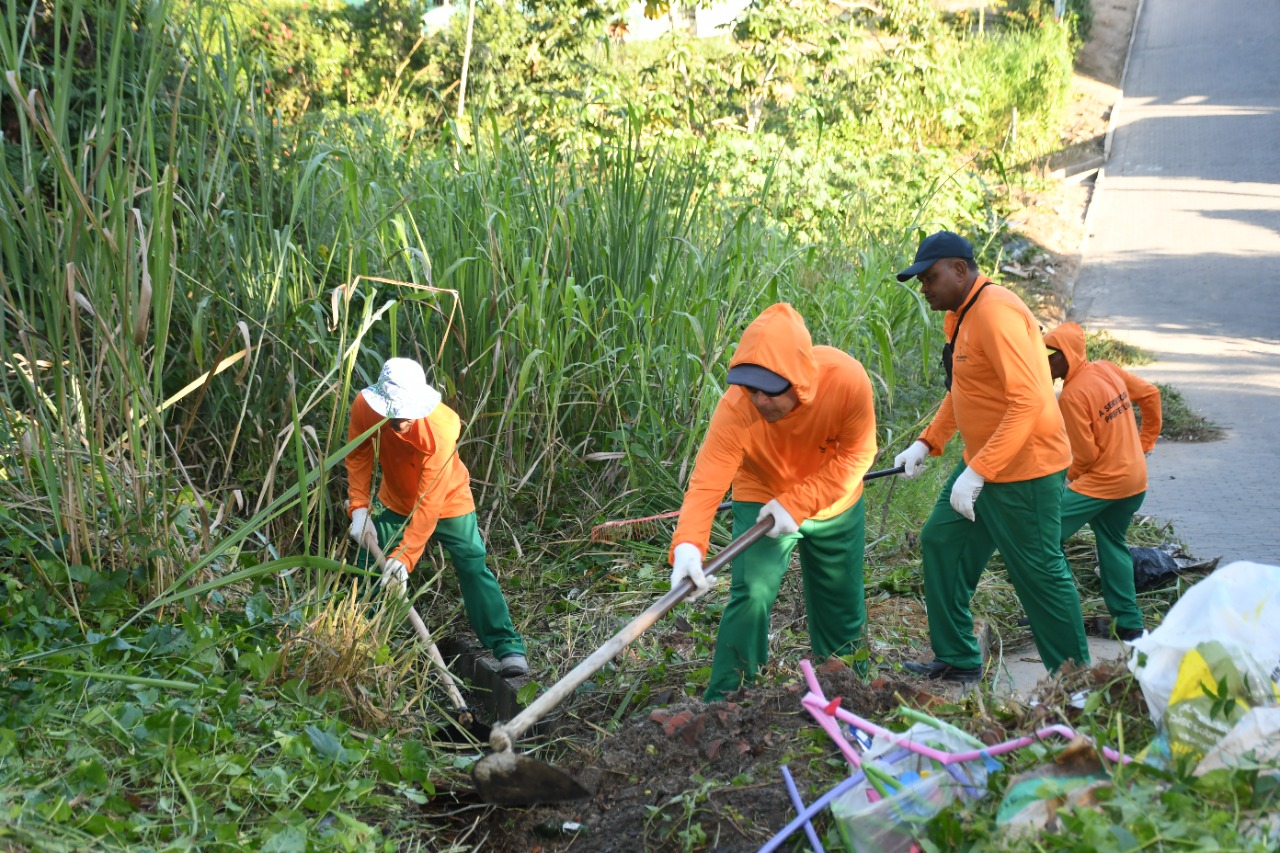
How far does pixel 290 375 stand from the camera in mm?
3398

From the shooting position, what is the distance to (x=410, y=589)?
16.3ft

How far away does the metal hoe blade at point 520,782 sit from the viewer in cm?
301

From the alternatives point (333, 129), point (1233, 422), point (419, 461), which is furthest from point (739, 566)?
point (1233, 422)

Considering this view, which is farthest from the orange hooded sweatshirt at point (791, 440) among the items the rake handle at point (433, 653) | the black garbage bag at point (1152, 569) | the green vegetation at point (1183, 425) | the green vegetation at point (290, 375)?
the green vegetation at point (1183, 425)

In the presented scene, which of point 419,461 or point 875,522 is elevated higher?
point 419,461

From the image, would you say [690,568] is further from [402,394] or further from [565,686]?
[402,394]

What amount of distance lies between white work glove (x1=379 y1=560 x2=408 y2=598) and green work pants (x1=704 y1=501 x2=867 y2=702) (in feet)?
3.71

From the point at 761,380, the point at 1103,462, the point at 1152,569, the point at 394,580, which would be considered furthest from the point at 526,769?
the point at 1152,569

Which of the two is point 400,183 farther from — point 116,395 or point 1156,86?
point 1156,86

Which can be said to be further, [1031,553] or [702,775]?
[1031,553]

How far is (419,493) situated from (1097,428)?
288 cm

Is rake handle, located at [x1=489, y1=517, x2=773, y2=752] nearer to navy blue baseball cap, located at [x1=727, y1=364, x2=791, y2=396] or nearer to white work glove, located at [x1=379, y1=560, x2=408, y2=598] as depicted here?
navy blue baseball cap, located at [x1=727, y1=364, x2=791, y2=396]

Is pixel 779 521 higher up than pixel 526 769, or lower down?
higher up

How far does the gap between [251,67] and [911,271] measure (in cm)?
281
